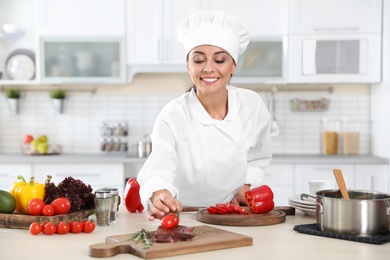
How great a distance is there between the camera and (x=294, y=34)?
16.4ft

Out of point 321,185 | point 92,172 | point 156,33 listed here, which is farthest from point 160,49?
point 321,185

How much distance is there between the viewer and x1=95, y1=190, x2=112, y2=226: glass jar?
2232 mm

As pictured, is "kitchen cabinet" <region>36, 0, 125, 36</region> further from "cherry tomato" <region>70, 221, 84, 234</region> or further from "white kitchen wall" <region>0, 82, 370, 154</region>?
"cherry tomato" <region>70, 221, 84, 234</region>

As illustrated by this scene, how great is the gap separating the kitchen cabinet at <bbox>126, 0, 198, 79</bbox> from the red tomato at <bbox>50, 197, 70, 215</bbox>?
2.97 metres

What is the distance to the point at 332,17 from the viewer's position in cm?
499

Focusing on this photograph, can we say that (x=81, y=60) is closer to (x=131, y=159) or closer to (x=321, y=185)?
(x=131, y=159)

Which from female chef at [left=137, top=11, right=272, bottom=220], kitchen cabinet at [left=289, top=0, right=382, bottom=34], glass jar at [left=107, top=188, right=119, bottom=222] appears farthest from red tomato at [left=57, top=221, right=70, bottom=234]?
kitchen cabinet at [left=289, top=0, right=382, bottom=34]

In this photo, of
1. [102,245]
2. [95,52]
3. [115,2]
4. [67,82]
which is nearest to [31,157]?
[67,82]

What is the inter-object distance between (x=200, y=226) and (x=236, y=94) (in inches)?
36.3

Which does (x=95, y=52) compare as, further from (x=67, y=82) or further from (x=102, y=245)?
(x=102, y=245)

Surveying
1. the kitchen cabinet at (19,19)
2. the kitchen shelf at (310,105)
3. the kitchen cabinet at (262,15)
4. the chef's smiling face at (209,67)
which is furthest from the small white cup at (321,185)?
the kitchen cabinet at (19,19)

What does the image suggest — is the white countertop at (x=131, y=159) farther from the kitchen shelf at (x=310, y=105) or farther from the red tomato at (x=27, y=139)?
the kitchen shelf at (x=310, y=105)

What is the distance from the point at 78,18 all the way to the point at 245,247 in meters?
3.65

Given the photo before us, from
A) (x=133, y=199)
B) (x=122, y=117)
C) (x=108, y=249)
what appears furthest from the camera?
(x=122, y=117)
